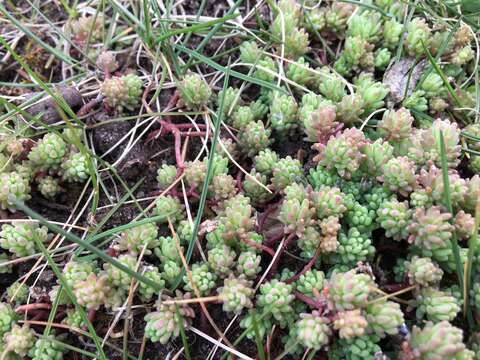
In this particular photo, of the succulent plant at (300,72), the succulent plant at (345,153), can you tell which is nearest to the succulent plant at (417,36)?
the succulent plant at (300,72)

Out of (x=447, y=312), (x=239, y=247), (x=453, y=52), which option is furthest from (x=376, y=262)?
(x=453, y=52)

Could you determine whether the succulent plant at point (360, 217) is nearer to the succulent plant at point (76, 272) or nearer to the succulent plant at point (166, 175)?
the succulent plant at point (166, 175)

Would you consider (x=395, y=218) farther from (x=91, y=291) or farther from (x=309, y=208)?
(x=91, y=291)

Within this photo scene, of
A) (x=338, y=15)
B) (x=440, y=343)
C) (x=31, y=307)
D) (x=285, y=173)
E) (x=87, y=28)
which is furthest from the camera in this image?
(x=87, y=28)

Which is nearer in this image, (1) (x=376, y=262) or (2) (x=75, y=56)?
(1) (x=376, y=262)

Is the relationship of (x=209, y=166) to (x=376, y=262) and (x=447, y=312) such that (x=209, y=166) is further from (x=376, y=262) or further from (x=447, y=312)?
(x=447, y=312)

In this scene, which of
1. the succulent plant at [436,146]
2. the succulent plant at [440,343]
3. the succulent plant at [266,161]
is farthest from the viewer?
the succulent plant at [266,161]

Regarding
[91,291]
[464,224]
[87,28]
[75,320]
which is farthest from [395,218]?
[87,28]
